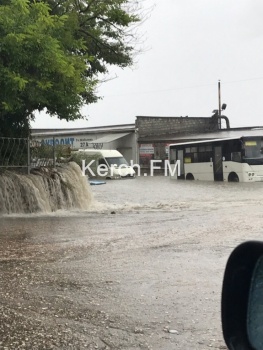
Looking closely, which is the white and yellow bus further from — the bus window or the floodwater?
the floodwater

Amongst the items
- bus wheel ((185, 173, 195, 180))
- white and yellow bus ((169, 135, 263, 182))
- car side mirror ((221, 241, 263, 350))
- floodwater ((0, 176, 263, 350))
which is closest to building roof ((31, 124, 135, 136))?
white and yellow bus ((169, 135, 263, 182))

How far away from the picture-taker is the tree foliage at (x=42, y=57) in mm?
10945

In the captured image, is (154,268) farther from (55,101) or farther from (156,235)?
(55,101)

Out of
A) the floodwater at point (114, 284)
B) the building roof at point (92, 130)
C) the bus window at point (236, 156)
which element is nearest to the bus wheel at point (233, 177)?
the bus window at point (236, 156)

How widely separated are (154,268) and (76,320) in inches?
84.0

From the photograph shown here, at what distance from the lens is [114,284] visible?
552cm

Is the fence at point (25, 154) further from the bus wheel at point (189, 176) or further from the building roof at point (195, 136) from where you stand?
the building roof at point (195, 136)

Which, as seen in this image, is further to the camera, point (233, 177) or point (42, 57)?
point (233, 177)

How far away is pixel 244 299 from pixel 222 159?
2997 centimetres

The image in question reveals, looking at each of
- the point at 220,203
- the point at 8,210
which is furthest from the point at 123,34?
the point at 8,210

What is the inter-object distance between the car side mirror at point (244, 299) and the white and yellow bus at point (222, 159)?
28.1 m

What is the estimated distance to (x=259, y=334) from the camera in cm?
172

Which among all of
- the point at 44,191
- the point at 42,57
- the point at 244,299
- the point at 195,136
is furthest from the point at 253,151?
the point at 244,299

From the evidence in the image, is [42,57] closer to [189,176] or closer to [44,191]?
[44,191]
